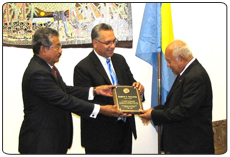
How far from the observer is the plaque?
3.28m

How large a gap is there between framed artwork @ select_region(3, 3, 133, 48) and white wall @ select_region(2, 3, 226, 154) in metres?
0.14

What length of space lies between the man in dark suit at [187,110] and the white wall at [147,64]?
62.8 inches

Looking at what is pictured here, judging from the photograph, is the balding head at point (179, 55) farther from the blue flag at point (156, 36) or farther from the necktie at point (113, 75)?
the blue flag at point (156, 36)

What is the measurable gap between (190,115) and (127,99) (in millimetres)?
727

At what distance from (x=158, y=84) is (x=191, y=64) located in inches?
58.2

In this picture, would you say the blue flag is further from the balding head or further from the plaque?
the balding head

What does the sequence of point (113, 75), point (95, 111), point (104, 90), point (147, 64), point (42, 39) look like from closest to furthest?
point (42, 39) < point (95, 111) < point (104, 90) < point (113, 75) < point (147, 64)

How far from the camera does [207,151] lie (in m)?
3.00

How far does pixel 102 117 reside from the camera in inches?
132

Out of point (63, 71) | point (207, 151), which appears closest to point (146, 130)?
point (63, 71)

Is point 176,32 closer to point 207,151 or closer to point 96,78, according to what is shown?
point 96,78

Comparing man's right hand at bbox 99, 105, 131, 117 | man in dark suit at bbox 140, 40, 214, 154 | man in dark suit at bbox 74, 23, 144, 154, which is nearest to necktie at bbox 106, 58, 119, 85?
man in dark suit at bbox 74, 23, 144, 154

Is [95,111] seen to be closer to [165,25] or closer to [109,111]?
[109,111]

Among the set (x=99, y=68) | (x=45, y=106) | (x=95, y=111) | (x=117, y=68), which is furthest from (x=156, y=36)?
(x=45, y=106)
